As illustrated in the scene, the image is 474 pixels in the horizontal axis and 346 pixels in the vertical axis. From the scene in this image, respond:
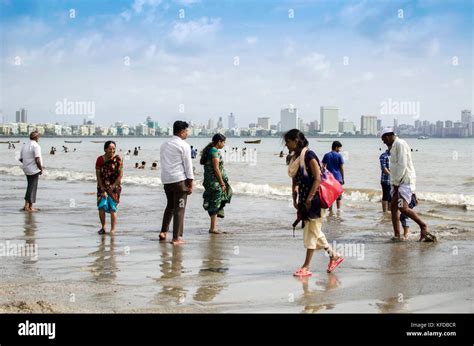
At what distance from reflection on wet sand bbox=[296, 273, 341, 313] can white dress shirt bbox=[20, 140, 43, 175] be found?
29.7 ft

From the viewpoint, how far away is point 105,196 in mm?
10523

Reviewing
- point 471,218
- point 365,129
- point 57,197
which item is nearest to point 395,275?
point 471,218

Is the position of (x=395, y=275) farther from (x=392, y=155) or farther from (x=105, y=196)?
(x=105, y=196)

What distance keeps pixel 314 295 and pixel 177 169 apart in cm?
395

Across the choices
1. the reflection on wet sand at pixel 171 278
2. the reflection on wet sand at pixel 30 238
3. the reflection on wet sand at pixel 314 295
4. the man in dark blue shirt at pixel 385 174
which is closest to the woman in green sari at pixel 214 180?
the reflection on wet sand at pixel 171 278

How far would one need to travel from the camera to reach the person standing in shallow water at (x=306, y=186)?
23.6 feet

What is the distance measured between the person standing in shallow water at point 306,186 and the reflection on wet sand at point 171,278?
151cm

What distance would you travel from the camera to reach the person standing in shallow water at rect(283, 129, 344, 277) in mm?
7195

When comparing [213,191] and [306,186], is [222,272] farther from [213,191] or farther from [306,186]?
[213,191]

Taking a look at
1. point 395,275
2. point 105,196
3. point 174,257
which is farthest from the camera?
point 105,196

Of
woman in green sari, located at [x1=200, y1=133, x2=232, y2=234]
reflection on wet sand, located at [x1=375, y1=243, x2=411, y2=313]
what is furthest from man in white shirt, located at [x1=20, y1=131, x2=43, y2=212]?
reflection on wet sand, located at [x1=375, y1=243, x2=411, y2=313]

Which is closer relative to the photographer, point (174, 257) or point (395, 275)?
point (395, 275)

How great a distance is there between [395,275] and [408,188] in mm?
2518
